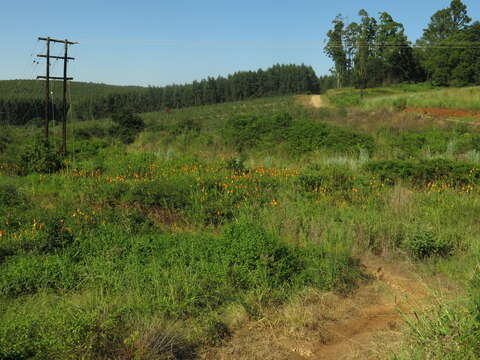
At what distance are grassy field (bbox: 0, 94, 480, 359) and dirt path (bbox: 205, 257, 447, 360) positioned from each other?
0.26 feet

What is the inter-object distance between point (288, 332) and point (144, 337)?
1.32 metres

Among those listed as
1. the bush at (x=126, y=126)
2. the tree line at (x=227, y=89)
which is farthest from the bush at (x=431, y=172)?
the tree line at (x=227, y=89)

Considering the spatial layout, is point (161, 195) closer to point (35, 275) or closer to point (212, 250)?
point (212, 250)

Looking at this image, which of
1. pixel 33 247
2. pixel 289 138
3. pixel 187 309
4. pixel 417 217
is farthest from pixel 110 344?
pixel 289 138

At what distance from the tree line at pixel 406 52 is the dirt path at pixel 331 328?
46226 millimetres

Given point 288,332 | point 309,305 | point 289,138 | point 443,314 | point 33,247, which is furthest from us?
point 289,138

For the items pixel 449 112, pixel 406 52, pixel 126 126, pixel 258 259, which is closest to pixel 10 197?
pixel 258 259

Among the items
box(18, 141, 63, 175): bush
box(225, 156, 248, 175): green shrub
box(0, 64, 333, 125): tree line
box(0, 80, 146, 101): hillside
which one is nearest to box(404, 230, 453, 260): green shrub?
box(225, 156, 248, 175): green shrub

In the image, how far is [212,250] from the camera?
5.39 metres

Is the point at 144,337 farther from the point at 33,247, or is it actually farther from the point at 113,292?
the point at 33,247

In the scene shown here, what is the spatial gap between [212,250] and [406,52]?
66.1m

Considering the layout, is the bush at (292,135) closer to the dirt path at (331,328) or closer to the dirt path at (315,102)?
the dirt path at (331,328)

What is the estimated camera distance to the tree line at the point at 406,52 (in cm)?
4965

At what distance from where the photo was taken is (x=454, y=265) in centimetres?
515
